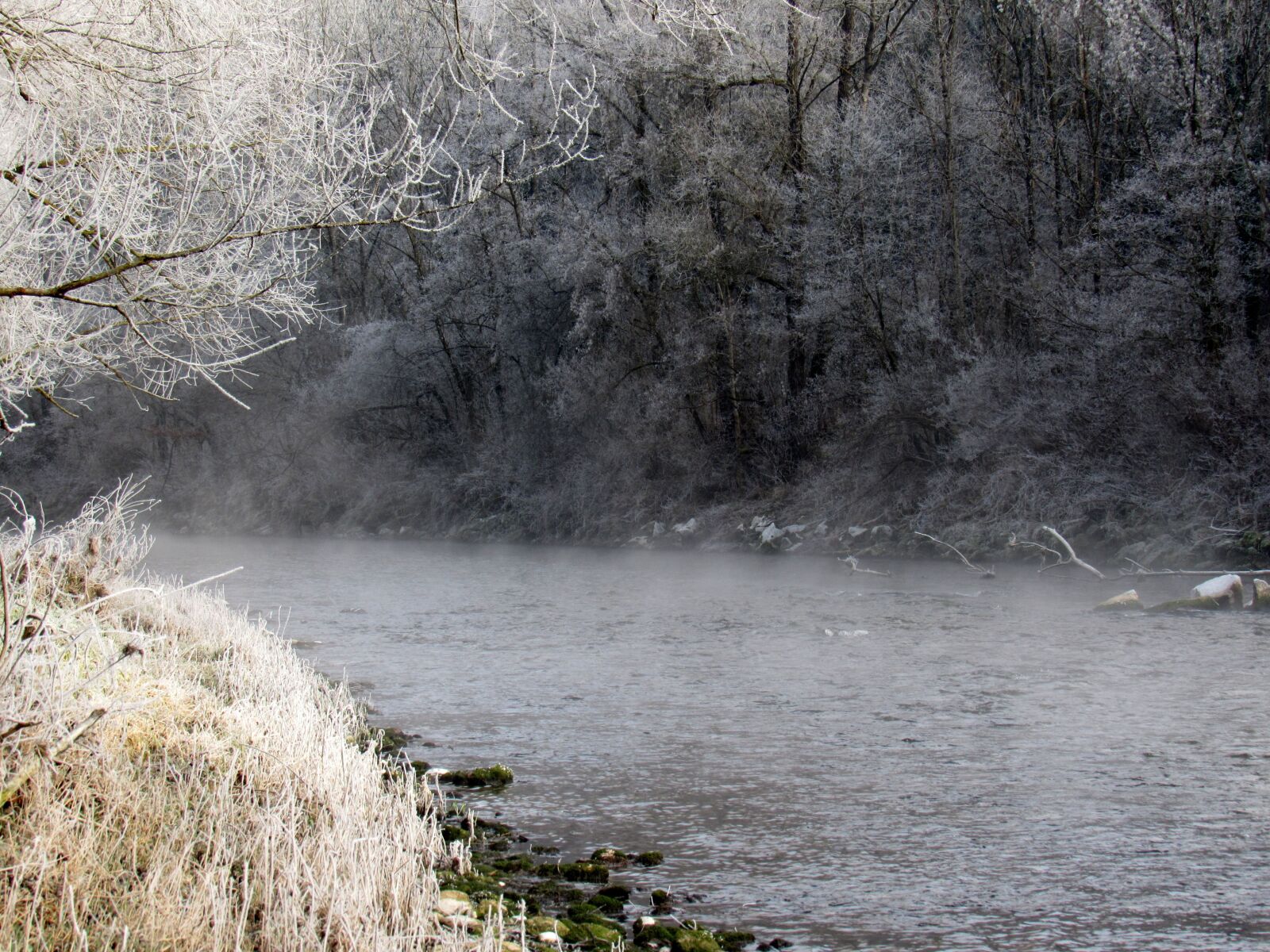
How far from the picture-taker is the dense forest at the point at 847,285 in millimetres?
21547

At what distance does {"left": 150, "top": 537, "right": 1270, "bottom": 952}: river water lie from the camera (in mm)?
6234

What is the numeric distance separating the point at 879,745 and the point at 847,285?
1843cm

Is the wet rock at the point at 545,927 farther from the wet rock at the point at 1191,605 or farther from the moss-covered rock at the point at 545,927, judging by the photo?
the wet rock at the point at 1191,605

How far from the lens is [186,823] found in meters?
5.54

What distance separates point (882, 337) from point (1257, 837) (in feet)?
67.3

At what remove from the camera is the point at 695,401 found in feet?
105

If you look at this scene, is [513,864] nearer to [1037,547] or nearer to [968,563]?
[968,563]

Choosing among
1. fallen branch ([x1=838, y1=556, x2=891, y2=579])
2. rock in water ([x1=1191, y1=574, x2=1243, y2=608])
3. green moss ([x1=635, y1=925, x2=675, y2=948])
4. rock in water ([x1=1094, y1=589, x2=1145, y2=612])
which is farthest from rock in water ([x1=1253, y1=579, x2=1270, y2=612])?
green moss ([x1=635, y1=925, x2=675, y2=948])

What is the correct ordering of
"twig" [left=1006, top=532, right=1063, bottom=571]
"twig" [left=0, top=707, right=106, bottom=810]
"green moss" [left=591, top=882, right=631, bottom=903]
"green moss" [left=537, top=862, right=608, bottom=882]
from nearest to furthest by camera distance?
"twig" [left=0, top=707, right=106, bottom=810], "green moss" [left=591, top=882, right=631, bottom=903], "green moss" [left=537, top=862, right=608, bottom=882], "twig" [left=1006, top=532, right=1063, bottom=571]

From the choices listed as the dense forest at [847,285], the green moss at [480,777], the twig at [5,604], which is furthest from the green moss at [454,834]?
the dense forest at [847,285]

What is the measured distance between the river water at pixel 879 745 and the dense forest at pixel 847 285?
4.46 metres

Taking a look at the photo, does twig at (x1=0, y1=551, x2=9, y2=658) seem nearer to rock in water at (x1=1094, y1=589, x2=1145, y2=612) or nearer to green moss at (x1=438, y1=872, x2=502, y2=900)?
green moss at (x1=438, y1=872, x2=502, y2=900)

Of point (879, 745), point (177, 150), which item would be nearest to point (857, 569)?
point (879, 745)

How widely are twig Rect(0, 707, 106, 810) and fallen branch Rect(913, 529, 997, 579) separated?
17.9 meters
